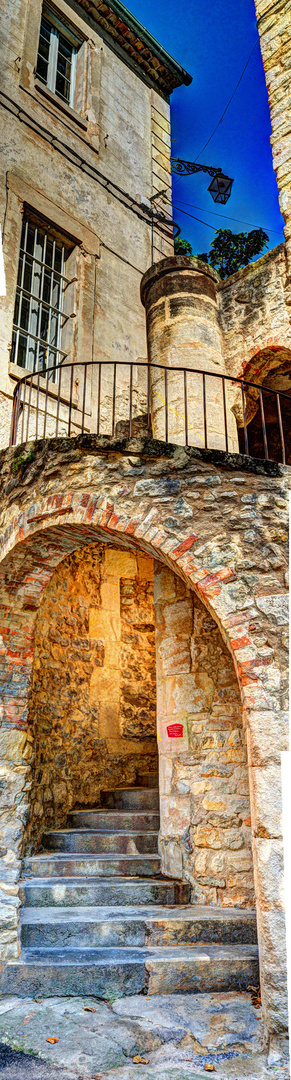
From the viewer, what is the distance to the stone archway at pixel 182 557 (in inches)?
137

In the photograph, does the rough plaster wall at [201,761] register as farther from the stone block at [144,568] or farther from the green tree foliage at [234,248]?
the green tree foliage at [234,248]

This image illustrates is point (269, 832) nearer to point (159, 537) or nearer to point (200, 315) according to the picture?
point (159, 537)

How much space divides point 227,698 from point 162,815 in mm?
1039

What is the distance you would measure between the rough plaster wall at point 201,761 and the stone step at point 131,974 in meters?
0.71

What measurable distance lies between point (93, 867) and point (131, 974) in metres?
1.13

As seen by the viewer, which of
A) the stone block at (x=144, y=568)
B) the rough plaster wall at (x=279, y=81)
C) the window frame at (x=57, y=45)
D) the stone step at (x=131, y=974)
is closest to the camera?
the stone step at (x=131, y=974)

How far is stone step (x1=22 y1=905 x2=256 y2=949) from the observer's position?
12.9 ft

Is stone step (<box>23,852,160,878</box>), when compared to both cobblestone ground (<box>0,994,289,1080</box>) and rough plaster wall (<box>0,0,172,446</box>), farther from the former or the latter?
rough plaster wall (<box>0,0,172,446</box>)

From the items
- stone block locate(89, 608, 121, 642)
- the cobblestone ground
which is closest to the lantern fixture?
stone block locate(89, 608, 121, 642)

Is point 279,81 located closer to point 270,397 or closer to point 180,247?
point 180,247

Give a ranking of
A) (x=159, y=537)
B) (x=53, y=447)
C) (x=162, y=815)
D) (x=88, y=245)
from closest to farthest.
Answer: (x=159, y=537)
(x=53, y=447)
(x=162, y=815)
(x=88, y=245)

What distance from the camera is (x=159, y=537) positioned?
4.08m

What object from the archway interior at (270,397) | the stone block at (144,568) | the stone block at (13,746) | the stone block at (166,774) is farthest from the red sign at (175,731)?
the archway interior at (270,397)

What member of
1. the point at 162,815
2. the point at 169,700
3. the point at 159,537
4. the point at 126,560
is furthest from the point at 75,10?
the point at 162,815
